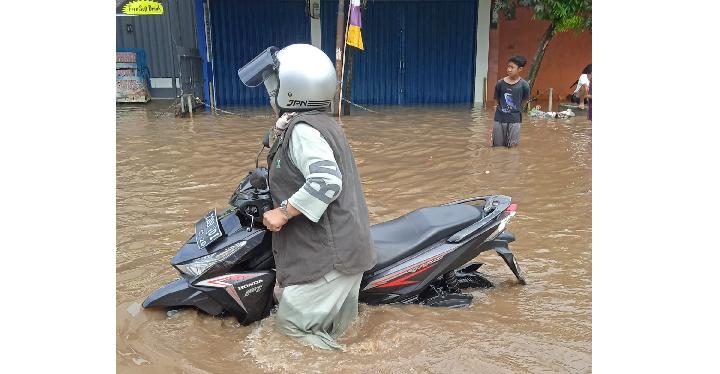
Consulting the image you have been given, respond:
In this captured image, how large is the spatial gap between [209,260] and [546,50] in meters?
16.3

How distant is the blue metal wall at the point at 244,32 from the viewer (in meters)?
15.5

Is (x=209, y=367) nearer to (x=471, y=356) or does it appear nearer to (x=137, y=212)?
(x=471, y=356)

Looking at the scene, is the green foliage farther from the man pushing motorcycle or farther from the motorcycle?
the man pushing motorcycle

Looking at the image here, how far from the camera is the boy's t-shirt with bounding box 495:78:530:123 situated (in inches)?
318

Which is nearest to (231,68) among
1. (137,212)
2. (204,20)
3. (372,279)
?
(204,20)

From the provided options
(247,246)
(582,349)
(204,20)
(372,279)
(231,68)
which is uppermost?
(204,20)

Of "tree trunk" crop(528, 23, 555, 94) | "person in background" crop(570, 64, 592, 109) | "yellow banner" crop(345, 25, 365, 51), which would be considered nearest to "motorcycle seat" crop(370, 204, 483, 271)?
"yellow banner" crop(345, 25, 365, 51)

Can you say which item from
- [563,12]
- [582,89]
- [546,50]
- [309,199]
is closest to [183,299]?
[309,199]

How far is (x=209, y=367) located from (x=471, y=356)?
1.26 meters

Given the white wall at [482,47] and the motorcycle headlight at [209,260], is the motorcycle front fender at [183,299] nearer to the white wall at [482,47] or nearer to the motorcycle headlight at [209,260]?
the motorcycle headlight at [209,260]

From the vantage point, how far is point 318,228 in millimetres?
2633

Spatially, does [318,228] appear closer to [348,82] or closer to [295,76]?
[295,76]

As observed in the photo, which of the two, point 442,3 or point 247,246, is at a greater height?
point 442,3

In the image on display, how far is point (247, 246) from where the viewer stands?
110 inches
